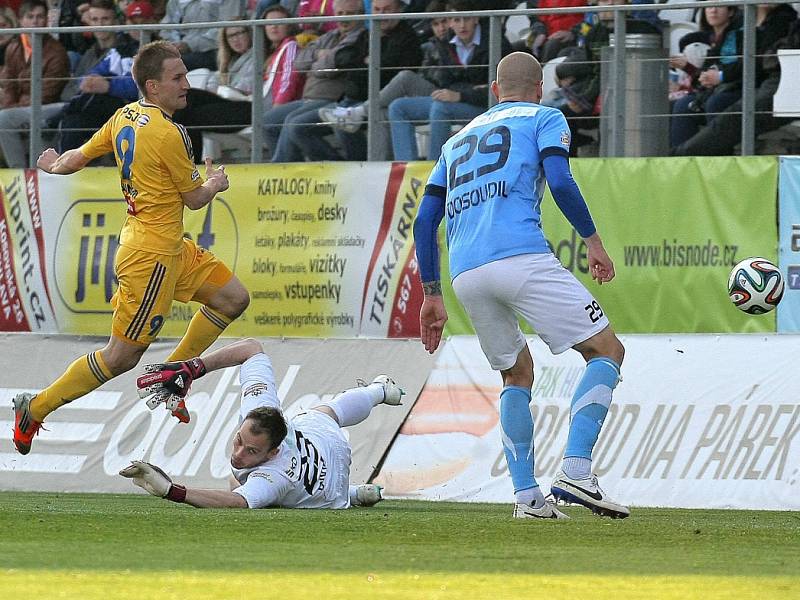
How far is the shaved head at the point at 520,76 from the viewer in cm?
752

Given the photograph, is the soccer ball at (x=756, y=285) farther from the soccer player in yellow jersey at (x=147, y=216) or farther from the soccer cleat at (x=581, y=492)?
the soccer player in yellow jersey at (x=147, y=216)

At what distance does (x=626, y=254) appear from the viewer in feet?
36.2

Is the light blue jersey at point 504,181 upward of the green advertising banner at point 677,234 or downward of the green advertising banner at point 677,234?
upward

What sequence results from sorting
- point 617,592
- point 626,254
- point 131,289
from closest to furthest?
point 617,592
point 131,289
point 626,254

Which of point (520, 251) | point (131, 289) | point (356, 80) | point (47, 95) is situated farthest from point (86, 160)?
point (47, 95)

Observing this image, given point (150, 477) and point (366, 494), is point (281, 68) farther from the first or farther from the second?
point (150, 477)

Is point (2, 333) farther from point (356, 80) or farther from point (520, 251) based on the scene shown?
point (520, 251)

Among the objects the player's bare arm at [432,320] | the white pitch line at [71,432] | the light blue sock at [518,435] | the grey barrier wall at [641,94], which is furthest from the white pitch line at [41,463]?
the light blue sock at [518,435]

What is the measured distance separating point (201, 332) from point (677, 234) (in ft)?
11.4

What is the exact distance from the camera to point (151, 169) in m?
8.98

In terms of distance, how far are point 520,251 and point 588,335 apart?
0.48 m

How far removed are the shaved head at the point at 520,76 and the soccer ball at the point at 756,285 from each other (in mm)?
2757

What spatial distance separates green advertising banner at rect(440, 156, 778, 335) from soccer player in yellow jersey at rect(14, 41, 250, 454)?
3080 millimetres

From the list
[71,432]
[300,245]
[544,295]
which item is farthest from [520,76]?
[71,432]
